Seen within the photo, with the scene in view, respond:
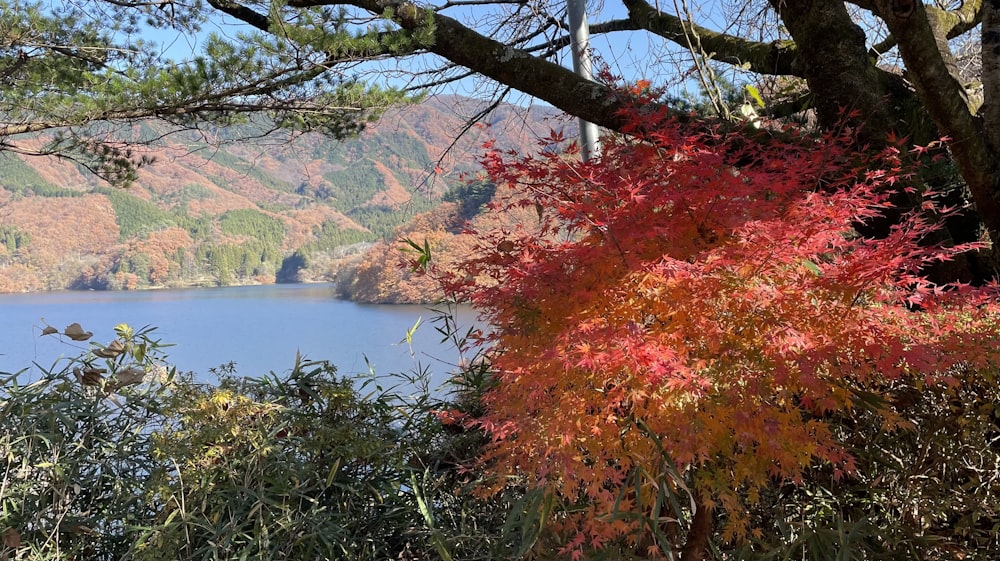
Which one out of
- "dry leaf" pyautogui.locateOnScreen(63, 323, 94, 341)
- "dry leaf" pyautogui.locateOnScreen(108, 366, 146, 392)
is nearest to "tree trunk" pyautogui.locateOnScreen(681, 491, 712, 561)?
"dry leaf" pyautogui.locateOnScreen(108, 366, 146, 392)

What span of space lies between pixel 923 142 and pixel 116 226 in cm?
1932

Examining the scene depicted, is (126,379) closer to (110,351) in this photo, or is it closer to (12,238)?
(110,351)

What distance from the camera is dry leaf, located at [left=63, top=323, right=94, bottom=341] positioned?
203cm

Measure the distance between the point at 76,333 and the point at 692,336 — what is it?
196cm

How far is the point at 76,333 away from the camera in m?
2.04

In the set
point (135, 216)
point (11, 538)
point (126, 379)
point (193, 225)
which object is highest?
point (135, 216)

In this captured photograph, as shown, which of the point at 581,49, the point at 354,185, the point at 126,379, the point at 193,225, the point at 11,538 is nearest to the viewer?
the point at 11,538

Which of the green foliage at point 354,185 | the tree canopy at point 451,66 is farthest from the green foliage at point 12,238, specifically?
A: the tree canopy at point 451,66

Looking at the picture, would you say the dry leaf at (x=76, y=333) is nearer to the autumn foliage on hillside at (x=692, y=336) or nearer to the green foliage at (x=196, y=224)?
the autumn foliage on hillside at (x=692, y=336)

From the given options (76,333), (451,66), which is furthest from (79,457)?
(451,66)

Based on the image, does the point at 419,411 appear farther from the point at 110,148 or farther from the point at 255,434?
the point at 110,148

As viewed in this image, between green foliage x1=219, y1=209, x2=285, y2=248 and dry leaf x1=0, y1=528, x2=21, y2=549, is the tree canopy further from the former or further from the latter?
green foliage x1=219, y1=209, x2=285, y2=248

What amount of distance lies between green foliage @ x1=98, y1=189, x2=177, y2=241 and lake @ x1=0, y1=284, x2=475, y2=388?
1.88 metres

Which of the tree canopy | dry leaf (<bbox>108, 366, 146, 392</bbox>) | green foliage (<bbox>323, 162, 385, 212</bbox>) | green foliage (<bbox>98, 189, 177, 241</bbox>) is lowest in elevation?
dry leaf (<bbox>108, 366, 146, 392</bbox>)
